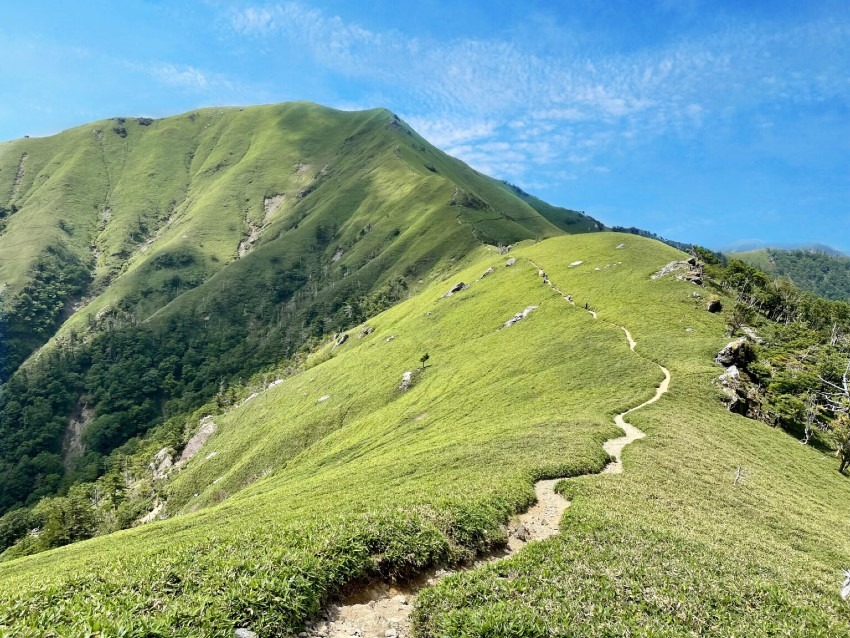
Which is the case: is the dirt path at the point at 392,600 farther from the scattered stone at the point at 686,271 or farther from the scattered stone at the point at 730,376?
the scattered stone at the point at 686,271

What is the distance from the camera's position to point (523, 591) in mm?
15680

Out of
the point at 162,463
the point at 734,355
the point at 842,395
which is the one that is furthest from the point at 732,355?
the point at 162,463

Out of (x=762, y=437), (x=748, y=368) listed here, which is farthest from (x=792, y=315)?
(x=762, y=437)

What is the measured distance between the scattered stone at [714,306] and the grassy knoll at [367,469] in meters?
22.9

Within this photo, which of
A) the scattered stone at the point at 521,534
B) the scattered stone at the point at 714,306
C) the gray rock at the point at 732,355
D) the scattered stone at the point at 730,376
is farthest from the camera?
the scattered stone at the point at 714,306

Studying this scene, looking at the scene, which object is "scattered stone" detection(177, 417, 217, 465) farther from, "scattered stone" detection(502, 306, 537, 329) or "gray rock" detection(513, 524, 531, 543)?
"gray rock" detection(513, 524, 531, 543)

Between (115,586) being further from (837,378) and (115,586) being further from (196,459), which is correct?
(196,459)

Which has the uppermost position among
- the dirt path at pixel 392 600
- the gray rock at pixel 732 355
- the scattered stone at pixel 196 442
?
the gray rock at pixel 732 355

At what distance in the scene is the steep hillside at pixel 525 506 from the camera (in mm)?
13883

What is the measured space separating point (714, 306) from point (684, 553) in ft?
277

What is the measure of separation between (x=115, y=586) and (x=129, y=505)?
460ft

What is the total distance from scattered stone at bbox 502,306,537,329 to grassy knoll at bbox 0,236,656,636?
2782 millimetres

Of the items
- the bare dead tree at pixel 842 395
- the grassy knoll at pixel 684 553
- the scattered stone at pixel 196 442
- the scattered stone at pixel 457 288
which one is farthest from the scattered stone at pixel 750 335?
the scattered stone at pixel 196 442

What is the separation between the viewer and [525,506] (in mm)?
25547
